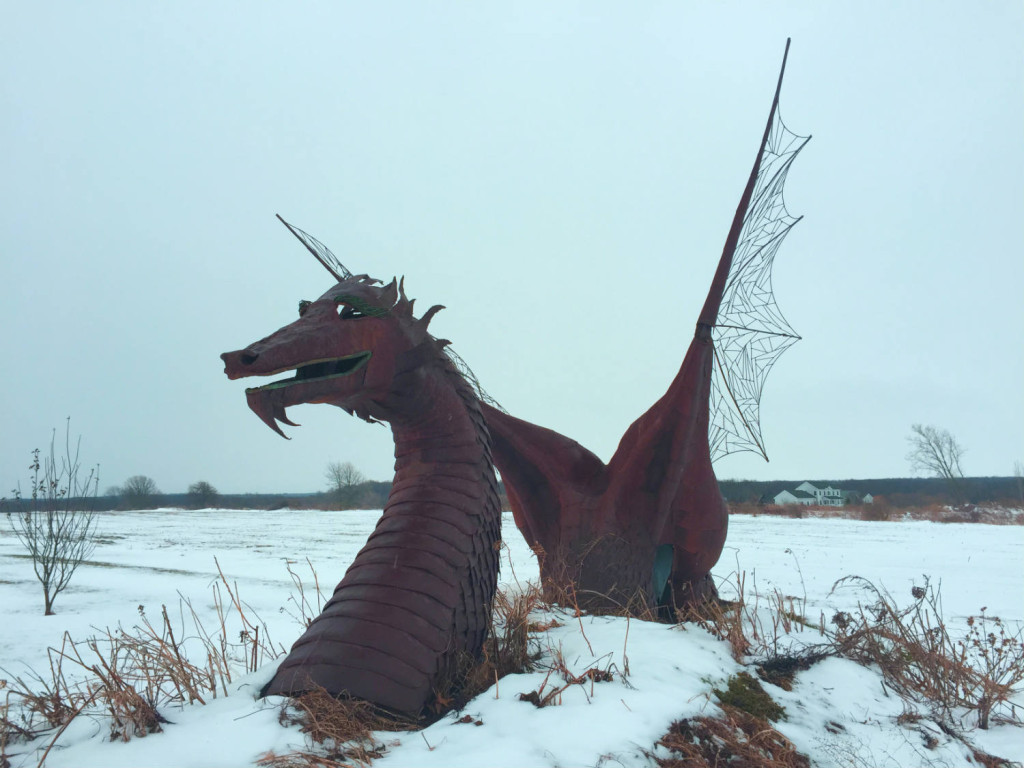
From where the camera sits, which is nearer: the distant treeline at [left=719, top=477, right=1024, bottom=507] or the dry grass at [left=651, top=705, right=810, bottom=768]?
the dry grass at [left=651, top=705, right=810, bottom=768]

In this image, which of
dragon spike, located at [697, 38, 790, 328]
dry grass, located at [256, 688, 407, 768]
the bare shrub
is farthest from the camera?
dragon spike, located at [697, 38, 790, 328]

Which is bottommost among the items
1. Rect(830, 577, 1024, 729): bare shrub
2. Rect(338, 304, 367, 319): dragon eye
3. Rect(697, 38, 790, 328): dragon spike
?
Rect(830, 577, 1024, 729): bare shrub

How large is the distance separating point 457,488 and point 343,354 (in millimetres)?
773

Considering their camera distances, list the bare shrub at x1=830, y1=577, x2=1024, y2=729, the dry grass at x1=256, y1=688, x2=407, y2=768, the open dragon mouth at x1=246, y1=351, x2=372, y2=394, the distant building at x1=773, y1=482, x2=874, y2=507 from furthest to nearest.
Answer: the distant building at x1=773, y1=482, x2=874, y2=507 → the bare shrub at x1=830, y1=577, x2=1024, y2=729 → the open dragon mouth at x1=246, y1=351, x2=372, y2=394 → the dry grass at x1=256, y1=688, x2=407, y2=768

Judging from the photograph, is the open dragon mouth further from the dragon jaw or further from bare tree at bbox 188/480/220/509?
bare tree at bbox 188/480/220/509

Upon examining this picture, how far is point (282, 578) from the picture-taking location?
9352mm

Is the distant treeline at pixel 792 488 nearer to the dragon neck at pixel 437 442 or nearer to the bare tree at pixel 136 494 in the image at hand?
the bare tree at pixel 136 494

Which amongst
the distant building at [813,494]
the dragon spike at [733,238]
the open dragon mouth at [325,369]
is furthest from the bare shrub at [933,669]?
the distant building at [813,494]

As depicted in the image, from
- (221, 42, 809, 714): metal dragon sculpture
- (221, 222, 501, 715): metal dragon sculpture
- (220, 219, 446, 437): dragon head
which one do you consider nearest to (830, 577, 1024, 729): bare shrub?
(221, 42, 809, 714): metal dragon sculpture

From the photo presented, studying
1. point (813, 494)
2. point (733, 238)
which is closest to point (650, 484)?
point (733, 238)

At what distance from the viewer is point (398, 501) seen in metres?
2.79

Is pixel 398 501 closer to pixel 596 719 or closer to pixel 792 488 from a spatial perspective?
pixel 596 719

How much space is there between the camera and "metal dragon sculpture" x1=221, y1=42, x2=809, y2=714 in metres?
2.35

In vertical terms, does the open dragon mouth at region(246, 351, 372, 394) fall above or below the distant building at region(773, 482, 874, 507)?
above
